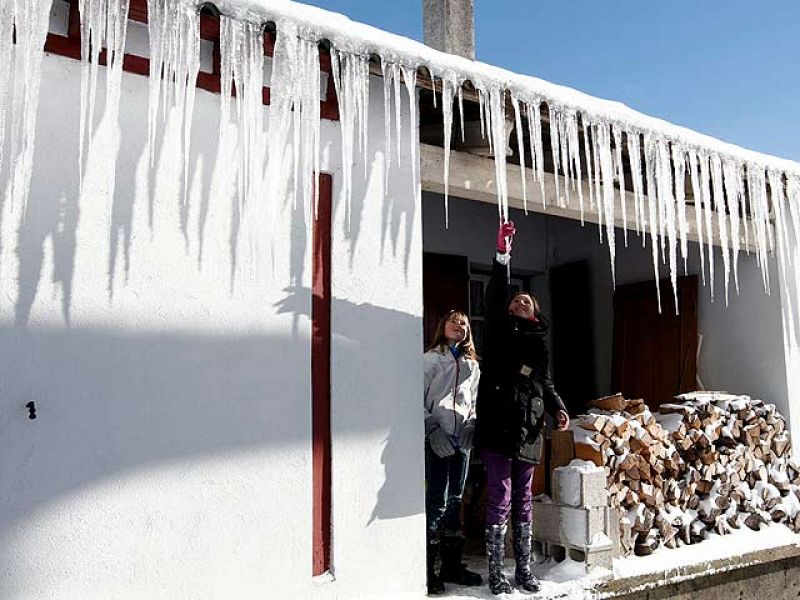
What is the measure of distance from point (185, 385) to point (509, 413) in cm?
168

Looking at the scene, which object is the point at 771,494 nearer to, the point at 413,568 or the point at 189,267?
the point at 413,568

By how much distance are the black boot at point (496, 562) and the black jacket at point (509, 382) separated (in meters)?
0.43

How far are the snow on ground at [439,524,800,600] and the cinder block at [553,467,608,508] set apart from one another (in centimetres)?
35

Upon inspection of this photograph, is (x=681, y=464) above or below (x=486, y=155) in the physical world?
below

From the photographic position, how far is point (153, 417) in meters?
3.24

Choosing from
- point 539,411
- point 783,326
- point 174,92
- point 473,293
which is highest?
point 174,92

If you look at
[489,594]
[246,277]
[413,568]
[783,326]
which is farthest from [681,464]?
[246,277]

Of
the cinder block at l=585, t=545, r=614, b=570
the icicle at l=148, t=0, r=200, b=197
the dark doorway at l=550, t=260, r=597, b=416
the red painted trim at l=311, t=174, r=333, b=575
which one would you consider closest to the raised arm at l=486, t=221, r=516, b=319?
the red painted trim at l=311, t=174, r=333, b=575

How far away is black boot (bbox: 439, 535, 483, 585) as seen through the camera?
4.21 m

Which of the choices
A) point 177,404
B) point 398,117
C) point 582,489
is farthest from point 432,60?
point 582,489

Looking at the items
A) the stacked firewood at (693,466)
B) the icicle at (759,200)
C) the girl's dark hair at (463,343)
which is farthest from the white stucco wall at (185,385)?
the icicle at (759,200)

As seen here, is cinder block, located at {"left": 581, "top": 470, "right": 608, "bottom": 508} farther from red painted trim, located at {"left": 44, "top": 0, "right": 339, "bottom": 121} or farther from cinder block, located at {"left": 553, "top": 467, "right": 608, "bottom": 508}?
red painted trim, located at {"left": 44, "top": 0, "right": 339, "bottom": 121}

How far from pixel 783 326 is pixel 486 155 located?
3139 mm

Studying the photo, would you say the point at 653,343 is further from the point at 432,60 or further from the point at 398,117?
the point at 432,60
